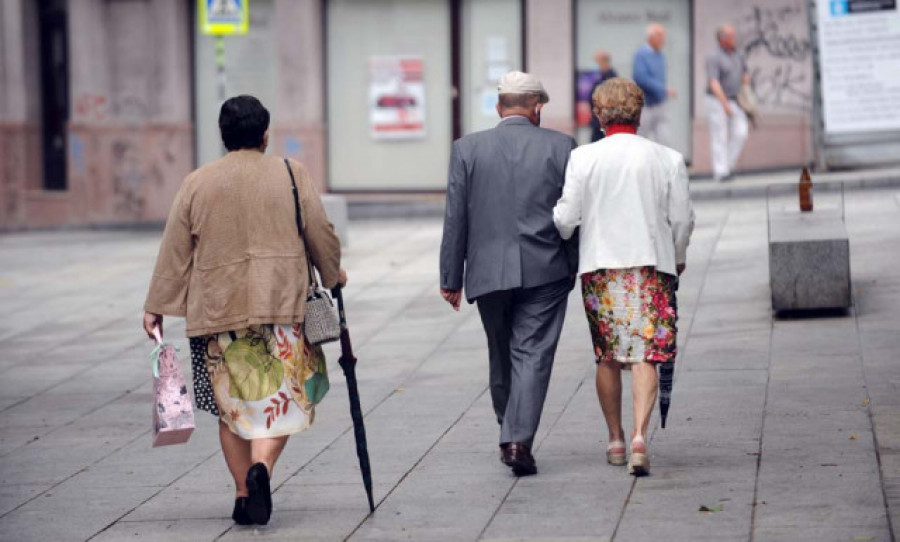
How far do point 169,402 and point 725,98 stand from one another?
1303cm

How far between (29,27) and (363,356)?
14.0 meters

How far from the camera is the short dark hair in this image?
646cm

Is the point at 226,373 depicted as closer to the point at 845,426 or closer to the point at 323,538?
the point at 323,538

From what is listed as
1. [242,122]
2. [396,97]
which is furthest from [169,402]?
[396,97]

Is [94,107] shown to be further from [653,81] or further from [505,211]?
[505,211]

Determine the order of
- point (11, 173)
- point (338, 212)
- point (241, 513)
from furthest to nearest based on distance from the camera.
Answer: point (11, 173) → point (338, 212) → point (241, 513)

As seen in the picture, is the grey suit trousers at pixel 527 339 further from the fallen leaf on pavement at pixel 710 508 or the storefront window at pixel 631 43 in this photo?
the storefront window at pixel 631 43

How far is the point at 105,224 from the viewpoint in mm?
22469

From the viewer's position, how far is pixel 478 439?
7.96 metres

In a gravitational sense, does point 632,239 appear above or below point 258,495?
above

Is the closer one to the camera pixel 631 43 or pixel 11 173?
pixel 631 43

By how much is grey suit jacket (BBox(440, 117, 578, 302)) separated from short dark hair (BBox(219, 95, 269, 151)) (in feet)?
3.39

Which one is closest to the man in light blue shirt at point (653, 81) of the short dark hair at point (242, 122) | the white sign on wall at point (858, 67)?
the white sign on wall at point (858, 67)

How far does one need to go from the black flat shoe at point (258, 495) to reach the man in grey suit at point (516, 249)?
3.87 feet
